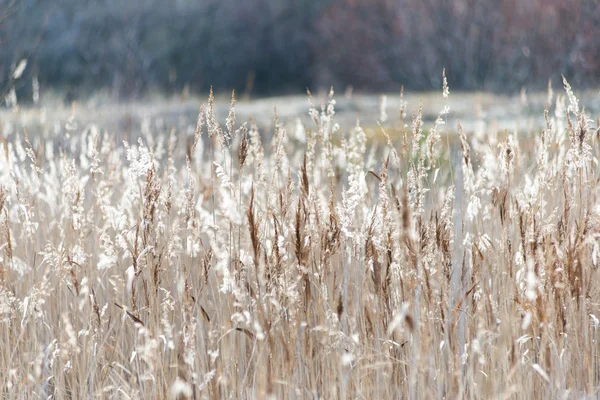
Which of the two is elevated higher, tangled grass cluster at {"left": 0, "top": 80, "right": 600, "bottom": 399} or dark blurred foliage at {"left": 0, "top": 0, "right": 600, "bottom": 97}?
dark blurred foliage at {"left": 0, "top": 0, "right": 600, "bottom": 97}

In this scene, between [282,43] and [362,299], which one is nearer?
[362,299]

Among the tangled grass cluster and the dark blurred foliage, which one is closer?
the tangled grass cluster

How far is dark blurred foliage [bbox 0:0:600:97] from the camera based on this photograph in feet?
57.5

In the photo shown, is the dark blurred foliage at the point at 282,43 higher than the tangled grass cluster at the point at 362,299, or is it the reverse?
the dark blurred foliage at the point at 282,43

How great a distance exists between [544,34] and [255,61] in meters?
11.4

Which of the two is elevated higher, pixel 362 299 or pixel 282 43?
pixel 282 43

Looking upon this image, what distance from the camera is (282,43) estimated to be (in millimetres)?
23688

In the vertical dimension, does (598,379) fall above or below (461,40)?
below

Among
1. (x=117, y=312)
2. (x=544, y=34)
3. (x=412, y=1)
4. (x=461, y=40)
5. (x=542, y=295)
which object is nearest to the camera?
(x=542, y=295)

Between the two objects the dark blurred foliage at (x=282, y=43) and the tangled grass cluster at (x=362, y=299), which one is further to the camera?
the dark blurred foliage at (x=282, y=43)

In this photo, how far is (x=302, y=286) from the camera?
6.44 feet

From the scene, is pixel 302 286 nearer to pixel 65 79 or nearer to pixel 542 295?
pixel 542 295

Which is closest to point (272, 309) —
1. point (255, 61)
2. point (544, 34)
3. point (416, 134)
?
point (416, 134)

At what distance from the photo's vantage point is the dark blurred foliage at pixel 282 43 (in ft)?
57.5
